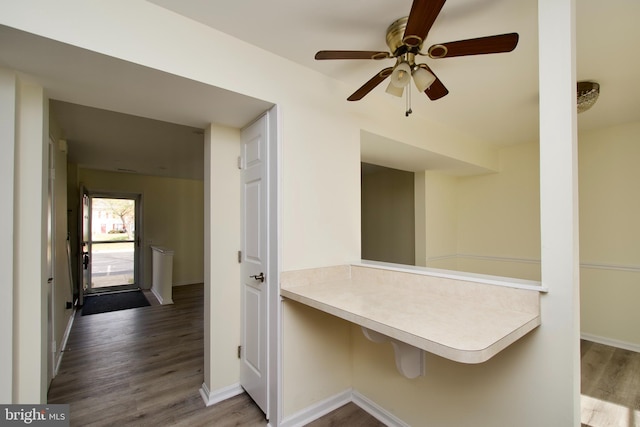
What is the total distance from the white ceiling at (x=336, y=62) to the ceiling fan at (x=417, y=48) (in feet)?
0.63

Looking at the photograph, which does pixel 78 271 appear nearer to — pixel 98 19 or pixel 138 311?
pixel 138 311

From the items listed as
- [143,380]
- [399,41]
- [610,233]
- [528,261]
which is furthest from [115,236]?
[610,233]

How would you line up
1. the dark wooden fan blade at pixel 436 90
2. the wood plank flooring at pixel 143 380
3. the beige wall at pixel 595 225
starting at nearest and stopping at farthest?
the dark wooden fan blade at pixel 436 90 → the wood plank flooring at pixel 143 380 → the beige wall at pixel 595 225

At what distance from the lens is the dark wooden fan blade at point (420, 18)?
104cm

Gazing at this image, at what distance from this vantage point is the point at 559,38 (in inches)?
44.7

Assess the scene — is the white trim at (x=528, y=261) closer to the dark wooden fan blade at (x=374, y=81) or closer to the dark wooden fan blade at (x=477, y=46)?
the dark wooden fan blade at (x=374, y=81)

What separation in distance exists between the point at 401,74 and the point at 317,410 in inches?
85.8

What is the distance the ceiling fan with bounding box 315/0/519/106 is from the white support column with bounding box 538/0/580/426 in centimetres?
17

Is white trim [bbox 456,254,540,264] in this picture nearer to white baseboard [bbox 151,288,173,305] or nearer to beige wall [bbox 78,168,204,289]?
white baseboard [bbox 151,288,173,305]

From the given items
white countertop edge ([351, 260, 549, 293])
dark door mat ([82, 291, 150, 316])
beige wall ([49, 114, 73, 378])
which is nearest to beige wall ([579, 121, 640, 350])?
white countertop edge ([351, 260, 549, 293])

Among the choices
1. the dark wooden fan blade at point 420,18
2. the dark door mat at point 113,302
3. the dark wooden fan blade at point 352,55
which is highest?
the dark wooden fan blade at point 352,55

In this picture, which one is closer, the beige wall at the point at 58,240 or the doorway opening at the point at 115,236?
the beige wall at the point at 58,240

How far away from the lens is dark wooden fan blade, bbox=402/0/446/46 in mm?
1038

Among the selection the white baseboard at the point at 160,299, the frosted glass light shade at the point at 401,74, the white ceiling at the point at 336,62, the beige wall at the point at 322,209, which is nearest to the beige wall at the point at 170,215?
the white baseboard at the point at 160,299
